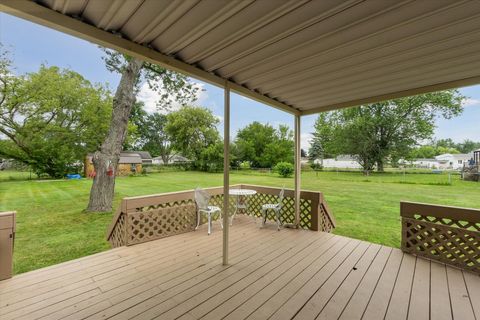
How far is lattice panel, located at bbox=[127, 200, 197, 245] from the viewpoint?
3.47 m

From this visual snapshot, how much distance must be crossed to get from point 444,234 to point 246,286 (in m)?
2.81

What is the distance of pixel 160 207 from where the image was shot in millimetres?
3906

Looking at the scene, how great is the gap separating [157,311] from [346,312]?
65.9 inches

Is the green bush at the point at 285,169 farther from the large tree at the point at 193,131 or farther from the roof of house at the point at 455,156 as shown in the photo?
the roof of house at the point at 455,156

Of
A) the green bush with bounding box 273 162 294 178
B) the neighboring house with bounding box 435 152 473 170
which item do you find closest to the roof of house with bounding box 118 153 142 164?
the green bush with bounding box 273 162 294 178

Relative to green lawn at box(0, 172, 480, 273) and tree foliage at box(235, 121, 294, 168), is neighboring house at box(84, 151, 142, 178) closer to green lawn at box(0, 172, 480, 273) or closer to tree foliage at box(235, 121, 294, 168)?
green lawn at box(0, 172, 480, 273)

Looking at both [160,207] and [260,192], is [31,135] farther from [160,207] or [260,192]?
[260,192]

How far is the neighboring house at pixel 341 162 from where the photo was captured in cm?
1355

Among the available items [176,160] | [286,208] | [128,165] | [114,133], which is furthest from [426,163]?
[128,165]

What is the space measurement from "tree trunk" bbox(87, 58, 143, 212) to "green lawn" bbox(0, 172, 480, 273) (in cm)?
57

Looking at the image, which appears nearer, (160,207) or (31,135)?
(160,207)

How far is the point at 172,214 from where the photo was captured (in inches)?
157

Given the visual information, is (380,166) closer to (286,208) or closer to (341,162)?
(341,162)

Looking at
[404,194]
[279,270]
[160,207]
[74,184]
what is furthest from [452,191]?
[74,184]
